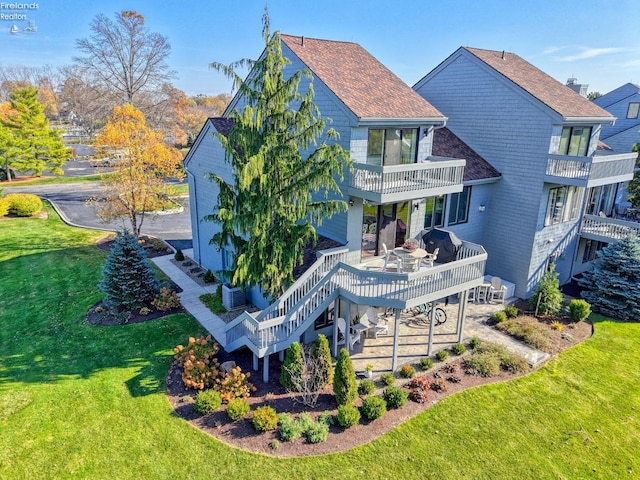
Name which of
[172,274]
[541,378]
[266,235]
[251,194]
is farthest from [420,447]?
[172,274]

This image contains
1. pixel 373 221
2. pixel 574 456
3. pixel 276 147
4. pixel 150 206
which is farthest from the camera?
pixel 150 206

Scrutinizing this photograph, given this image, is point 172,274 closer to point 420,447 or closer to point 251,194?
point 251,194

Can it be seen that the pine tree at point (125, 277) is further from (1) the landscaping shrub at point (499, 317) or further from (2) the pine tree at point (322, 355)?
(1) the landscaping shrub at point (499, 317)

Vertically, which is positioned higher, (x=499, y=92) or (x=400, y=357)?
(x=499, y=92)

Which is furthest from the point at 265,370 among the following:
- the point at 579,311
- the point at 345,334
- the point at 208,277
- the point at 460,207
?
the point at 579,311

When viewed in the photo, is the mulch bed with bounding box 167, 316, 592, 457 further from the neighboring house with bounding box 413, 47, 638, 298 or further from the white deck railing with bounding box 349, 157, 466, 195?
the neighboring house with bounding box 413, 47, 638, 298

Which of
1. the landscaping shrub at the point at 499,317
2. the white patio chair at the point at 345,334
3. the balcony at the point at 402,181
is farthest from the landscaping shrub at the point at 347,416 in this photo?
the landscaping shrub at the point at 499,317
